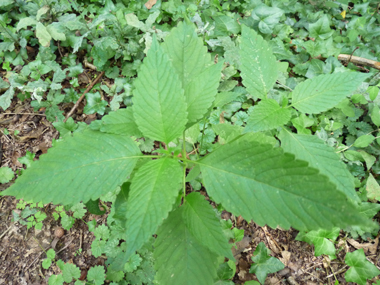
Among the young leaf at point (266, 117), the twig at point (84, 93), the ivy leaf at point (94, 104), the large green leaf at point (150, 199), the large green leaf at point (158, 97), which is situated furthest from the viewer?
the twig at point (84, 93)

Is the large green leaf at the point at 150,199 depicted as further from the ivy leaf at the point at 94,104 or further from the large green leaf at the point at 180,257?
the ivy leaf at the point at 94,104

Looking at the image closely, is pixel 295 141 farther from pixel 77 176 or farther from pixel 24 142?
pixel 24 142

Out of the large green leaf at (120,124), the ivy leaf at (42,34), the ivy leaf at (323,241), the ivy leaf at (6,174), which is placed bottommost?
the ivy leaf at (323,241)

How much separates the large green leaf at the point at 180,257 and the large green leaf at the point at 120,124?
1.84 feet

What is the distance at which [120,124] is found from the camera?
4.56 feet

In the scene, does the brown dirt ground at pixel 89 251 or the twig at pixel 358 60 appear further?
the twig at pixel 358 60

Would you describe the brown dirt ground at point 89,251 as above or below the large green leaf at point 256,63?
below

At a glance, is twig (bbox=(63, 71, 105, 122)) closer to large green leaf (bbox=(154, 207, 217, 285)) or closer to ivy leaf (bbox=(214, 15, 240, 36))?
ivy leaf (bbox=(214, 15, 240, 36))

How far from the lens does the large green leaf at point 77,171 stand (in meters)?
1.10

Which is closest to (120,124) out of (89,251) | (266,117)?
(266,117)

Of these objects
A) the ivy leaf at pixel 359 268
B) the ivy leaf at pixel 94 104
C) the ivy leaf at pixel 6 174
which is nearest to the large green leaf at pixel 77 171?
the ivy leaf at pixel 94 104

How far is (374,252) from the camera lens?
8.12 ft

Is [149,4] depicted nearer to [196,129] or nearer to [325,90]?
[196,129]

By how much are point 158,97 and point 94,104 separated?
1.90 m
